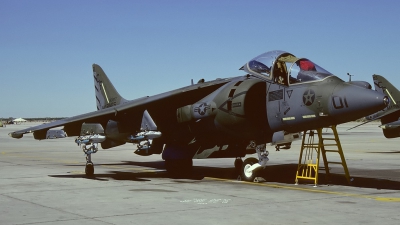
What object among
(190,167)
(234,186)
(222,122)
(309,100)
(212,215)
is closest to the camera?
(212,215)

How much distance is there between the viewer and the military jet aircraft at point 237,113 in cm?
1148

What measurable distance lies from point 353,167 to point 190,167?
646 cm

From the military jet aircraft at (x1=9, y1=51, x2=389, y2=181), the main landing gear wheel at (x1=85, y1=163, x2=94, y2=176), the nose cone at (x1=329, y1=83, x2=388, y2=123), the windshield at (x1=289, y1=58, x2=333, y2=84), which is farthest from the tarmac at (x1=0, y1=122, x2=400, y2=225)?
the windshield at (x1=289, y1=58, x2=333, y2=84)

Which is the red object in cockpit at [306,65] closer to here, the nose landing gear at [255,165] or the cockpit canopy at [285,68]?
the cockpit canopy at [285,68]

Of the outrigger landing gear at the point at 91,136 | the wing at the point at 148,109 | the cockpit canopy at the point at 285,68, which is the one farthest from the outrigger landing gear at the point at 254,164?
the outrigger landing gear at the point at 91,136

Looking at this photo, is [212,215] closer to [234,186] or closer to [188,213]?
[188,213]

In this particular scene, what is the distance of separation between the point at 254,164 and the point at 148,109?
3.75 meters

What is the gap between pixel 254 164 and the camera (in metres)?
13.5

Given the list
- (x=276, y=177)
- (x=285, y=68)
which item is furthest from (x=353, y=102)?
(x=276, y=177)

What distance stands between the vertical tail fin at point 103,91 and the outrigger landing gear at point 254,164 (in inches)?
303

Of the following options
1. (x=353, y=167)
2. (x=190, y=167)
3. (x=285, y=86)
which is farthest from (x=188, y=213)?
(x=353, y=167)

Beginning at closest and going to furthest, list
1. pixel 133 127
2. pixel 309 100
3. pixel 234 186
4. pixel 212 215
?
pixel 212 215 → pixel 309 100 → pixel 234 186 → pixel 133 127

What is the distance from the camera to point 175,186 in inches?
→ 504

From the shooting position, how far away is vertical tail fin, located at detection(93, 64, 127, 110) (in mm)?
20234
